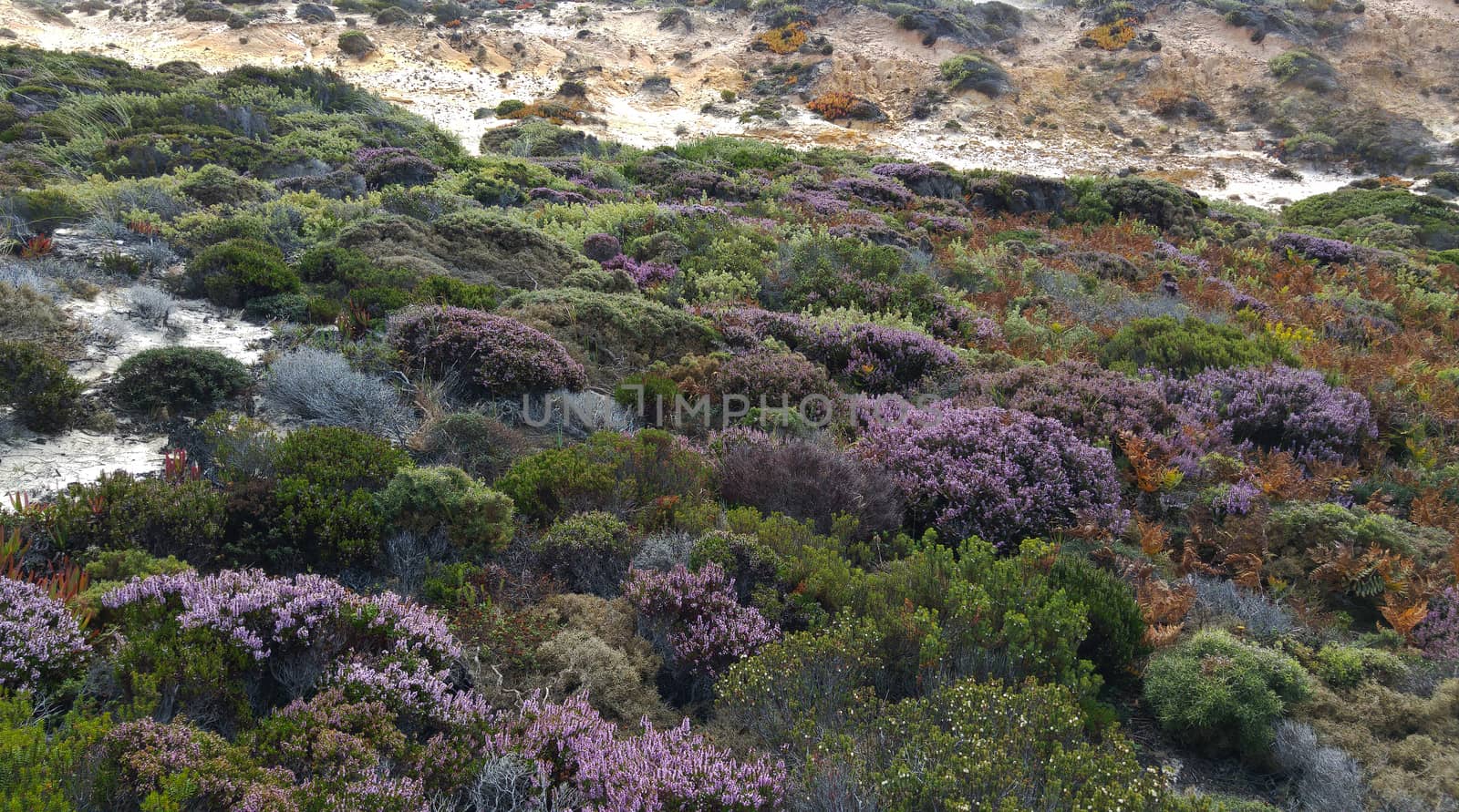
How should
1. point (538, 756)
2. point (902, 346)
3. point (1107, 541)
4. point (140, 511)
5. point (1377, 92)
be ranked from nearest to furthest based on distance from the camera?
point (538, 756)
point (140, 511)
point (1107, 541)
point (902, 346)
point (1377, 92)

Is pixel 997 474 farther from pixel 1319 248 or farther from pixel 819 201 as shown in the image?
pixel 1319 248

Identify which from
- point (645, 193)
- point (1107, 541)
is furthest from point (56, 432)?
point (645, 193)

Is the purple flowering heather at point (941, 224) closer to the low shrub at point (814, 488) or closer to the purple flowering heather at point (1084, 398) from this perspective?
the purple flowering heather at point (1084, 398)

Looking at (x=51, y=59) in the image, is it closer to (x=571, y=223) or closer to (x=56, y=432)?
(x=571, y=223)

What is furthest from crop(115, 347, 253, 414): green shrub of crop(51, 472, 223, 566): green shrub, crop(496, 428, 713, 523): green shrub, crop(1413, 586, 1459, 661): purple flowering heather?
crop(1413, 586, 1459, 661): purple flowering heather

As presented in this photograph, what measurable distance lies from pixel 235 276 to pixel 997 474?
790 cm

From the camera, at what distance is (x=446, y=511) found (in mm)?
4570

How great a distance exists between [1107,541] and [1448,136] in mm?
44956

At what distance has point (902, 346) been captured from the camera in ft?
28.1

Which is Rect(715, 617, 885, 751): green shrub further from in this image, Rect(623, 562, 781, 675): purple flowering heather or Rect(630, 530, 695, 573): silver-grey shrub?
Rect(630, 530, 695, 573): silver-grey shrub

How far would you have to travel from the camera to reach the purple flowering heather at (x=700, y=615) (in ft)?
12.5

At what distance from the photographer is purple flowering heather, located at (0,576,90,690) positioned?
2.76 m

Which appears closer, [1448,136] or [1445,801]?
[1445,801]

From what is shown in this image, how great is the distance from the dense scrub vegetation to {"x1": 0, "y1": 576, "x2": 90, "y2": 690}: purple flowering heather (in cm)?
2
